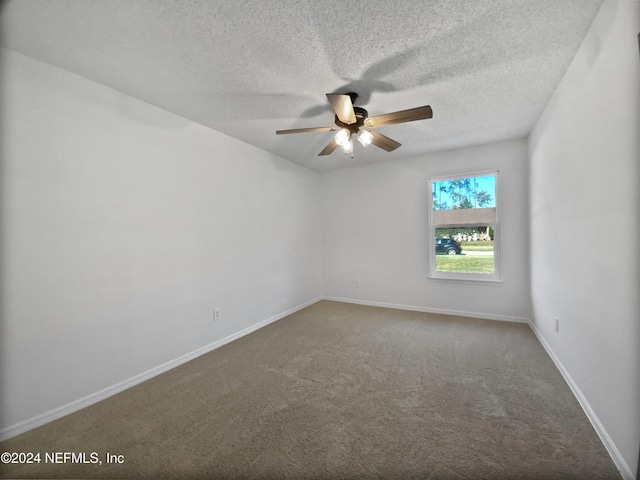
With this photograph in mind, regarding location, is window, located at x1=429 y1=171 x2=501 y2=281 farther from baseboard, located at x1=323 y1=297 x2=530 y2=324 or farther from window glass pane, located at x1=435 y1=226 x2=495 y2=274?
baseboard, located at x1=323 y1=297 x2=530 y2=324

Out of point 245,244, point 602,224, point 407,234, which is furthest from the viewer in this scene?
point 407,234

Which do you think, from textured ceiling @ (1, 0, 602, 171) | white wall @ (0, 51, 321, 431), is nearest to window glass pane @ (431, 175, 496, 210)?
textured ceiling @ (1, 0, 602, 171)

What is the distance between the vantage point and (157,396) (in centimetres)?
208

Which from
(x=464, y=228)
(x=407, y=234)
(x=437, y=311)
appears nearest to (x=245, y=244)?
(x=407, y=234)

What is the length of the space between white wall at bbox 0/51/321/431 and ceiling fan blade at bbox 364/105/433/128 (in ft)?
6.31

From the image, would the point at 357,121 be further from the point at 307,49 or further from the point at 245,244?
the point at 245,244

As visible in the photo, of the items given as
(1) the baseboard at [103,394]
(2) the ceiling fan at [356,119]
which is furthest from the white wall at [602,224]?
(1) the baseboard at [103,394]

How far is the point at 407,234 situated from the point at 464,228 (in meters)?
0.83

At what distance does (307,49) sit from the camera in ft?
5.77

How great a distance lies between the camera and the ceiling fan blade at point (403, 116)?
1956mm

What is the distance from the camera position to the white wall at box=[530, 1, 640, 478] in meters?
1.25

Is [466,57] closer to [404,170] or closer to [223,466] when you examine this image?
[404,170]

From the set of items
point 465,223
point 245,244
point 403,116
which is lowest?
point 245,244

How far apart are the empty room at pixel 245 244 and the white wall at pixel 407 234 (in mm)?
268
